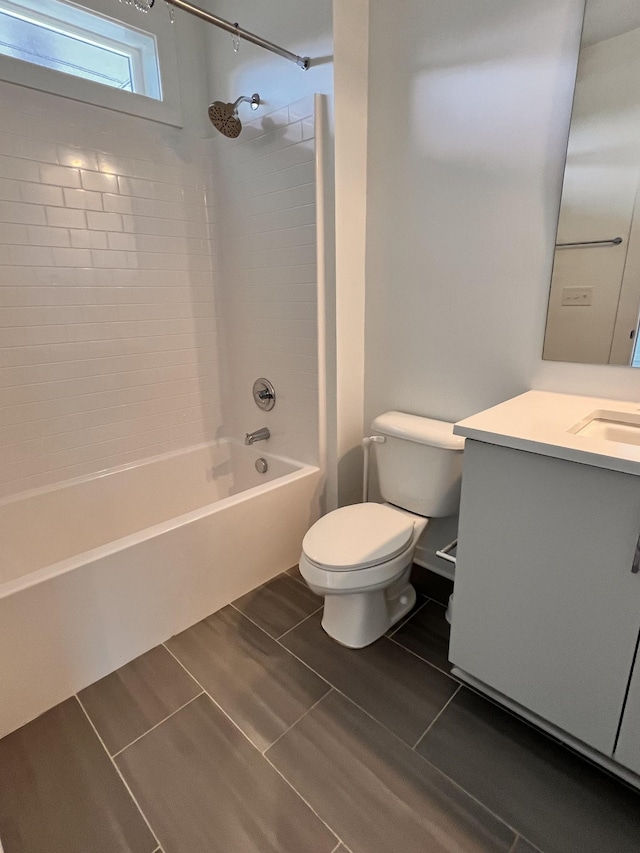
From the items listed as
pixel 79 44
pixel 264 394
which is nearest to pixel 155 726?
pixel 264 394

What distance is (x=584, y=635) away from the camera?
1037 mm

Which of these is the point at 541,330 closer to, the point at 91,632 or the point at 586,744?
the point at 586,744

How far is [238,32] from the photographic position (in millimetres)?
1507

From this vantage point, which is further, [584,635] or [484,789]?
[484,789]

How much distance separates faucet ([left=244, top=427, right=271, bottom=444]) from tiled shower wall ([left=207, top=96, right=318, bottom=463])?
3cm

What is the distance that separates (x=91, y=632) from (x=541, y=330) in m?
1.77

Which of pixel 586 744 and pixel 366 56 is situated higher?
pixel 366 56

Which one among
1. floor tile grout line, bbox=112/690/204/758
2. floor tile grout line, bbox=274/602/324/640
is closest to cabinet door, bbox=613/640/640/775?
floor tile grout line, bbox=274/602/324/640

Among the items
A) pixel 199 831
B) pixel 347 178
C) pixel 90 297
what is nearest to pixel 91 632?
pixel 199 831

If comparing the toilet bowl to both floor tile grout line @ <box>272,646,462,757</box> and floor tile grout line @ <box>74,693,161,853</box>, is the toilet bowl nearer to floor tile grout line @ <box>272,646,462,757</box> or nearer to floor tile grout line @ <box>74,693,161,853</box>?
floor tile grout line @ <box>272,646,462,757</box>

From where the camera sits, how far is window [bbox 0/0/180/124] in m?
1.65

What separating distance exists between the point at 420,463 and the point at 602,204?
A: 38.6 inches

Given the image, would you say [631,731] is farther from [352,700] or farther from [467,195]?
[467,195]

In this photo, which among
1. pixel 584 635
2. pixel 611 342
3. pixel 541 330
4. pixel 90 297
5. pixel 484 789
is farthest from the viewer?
pixel 90 297
